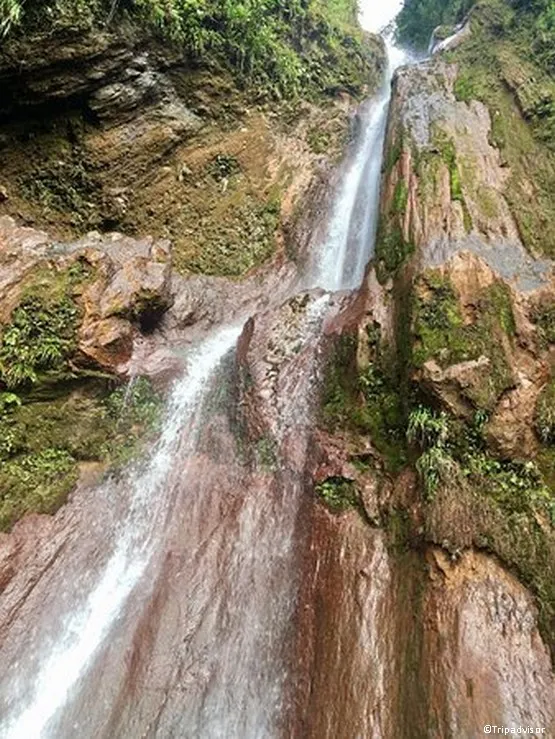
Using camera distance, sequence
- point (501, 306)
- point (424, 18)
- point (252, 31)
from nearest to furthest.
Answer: point (501, 306), point (252, 31), point (424, 18)

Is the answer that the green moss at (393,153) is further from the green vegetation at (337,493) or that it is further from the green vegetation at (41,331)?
the green vegetation at (337,493)

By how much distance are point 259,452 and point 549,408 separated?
506 centimetres

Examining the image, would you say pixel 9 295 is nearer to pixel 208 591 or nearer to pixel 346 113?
pixel 208 591

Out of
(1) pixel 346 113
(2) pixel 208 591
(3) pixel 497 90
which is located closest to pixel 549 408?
(2) pixel 208 591

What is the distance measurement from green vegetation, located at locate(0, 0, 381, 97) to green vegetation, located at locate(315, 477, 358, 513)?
11.5 metres

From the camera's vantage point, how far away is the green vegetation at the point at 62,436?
388 inches

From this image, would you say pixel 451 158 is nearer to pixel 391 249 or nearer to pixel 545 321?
pixel 391 249

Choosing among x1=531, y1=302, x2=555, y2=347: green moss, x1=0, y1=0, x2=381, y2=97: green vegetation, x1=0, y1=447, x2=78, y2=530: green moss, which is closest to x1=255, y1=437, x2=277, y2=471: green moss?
x1=0, y1=447, x2=78, y2=530: green moss

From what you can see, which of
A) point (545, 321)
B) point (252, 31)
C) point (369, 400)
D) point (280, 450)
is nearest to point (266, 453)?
point (280, 450)

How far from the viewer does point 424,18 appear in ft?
105

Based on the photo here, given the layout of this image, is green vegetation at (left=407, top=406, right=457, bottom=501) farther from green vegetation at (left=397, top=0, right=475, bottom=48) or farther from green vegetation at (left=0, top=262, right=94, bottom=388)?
green vegetation at (left=397, top=0, right=475, bottom=48)

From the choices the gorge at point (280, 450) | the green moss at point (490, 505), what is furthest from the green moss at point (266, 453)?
the green moss at point (490, 505)

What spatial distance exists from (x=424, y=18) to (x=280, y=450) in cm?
3242

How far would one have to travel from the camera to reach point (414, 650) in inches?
273
